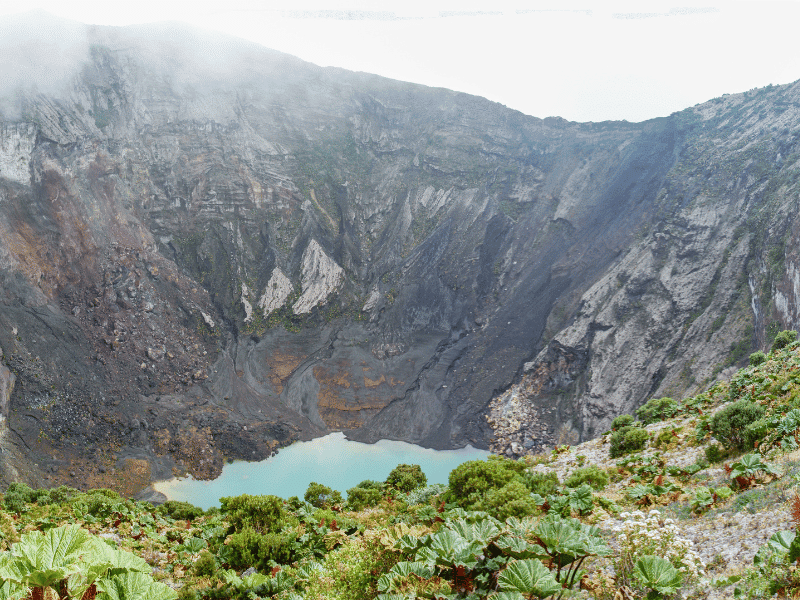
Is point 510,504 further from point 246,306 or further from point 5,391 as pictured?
point 246,306

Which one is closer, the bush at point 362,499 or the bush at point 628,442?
the bush at point 628,442

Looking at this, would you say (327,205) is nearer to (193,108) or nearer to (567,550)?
(193,108)

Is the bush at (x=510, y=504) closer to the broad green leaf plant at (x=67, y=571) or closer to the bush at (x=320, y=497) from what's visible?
the broad green leaf plant at (x=67, y=571)

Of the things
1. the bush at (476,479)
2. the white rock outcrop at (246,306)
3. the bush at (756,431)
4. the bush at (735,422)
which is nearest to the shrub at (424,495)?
the bush at (476,479)

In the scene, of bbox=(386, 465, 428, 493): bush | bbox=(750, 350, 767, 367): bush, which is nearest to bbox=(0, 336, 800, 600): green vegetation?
bbox=(750, 350, 767, 367): bush

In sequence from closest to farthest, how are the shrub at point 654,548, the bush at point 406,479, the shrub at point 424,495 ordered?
the shrub at point 654,548, the shrub at point 424,495, the bush at point 406,479

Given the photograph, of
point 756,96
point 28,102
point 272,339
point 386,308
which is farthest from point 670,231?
point 28,102

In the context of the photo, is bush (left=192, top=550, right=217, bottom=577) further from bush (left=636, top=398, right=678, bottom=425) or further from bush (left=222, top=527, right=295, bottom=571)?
bush (left=636, top=398, right=678, bottom=425)
